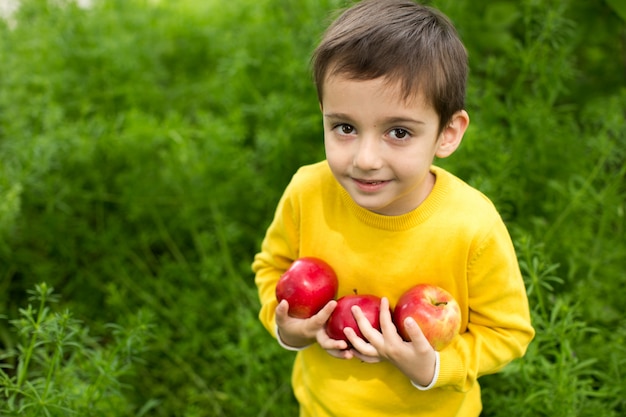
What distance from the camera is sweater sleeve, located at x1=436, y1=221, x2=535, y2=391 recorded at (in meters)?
1.81

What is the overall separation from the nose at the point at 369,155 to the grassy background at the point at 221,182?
44.4 inches

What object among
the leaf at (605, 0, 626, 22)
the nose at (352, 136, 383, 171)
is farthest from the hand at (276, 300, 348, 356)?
the leaf at (605, 0, 626, 22)

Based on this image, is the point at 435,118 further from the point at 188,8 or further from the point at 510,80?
the point at 188,8

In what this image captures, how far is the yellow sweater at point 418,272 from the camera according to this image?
1827mm

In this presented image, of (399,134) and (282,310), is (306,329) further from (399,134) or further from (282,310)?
(399,134)

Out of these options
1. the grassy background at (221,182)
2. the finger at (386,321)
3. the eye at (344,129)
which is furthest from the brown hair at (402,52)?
the grassy background at (221,182)

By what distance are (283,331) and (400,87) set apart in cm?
80

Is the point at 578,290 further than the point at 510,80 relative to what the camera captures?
No

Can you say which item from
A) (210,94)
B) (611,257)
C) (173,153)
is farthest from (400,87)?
(210,94)

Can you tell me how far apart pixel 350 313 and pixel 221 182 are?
6.99ft

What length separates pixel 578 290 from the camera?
2.84 meters

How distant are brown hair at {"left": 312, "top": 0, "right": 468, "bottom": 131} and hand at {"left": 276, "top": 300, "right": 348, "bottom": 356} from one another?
1.94ft

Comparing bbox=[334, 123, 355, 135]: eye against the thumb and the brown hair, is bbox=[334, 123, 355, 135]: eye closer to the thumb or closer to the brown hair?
the brown hair

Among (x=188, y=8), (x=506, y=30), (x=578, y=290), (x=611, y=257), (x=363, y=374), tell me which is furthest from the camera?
(x=188, y=8)
